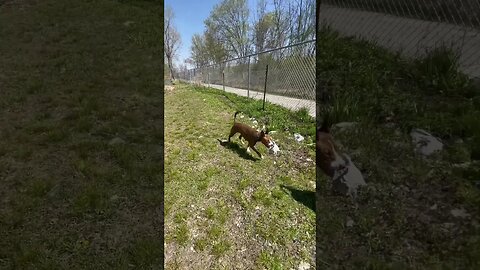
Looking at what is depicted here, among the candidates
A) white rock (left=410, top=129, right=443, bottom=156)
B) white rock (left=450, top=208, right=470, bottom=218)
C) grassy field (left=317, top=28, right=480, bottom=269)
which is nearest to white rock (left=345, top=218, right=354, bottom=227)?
grassy field (left=317, top=28, right=480, bottom=269)

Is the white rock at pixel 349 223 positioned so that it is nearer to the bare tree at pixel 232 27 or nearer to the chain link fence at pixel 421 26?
the chain link fence at pixel 421 26

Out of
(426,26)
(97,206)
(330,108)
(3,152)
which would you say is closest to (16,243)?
(97,206)

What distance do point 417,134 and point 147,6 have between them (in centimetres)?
993

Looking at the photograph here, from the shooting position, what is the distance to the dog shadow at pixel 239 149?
3735 mm

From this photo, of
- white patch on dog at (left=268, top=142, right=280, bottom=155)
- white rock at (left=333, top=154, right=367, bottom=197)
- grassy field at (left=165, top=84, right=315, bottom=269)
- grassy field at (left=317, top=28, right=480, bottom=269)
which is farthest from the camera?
white patch on dog at (left=268, top=142, right=280, bottom=155)

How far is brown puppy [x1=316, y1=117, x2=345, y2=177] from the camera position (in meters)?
2.99

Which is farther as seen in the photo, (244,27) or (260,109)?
(244,27)

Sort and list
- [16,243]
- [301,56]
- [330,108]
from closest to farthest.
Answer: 1. [16,243]
2. [330,108]
3. [301,56]

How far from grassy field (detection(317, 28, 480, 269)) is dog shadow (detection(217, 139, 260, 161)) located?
1.02m

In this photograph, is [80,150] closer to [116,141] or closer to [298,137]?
[116,141]

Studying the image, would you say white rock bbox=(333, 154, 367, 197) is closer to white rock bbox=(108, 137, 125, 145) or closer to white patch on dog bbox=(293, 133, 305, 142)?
white patch on dog bbox=(293, 133, 305, 142)

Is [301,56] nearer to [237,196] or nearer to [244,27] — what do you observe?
[237,196]

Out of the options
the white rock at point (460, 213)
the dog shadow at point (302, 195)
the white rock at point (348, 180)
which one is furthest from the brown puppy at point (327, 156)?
the white rock at point (460, 213)

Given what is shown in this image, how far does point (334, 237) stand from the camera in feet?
7.55
